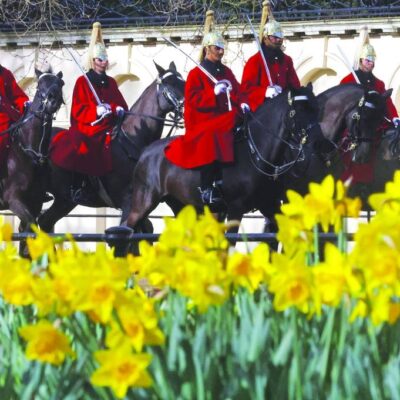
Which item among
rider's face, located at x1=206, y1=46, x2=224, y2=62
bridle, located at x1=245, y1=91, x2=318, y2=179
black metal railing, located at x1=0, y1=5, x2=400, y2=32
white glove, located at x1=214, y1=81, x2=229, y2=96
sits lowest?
bridle, located at x1=245, y1=91, x2=318, y2=179

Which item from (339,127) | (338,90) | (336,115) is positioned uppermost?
(338,90)

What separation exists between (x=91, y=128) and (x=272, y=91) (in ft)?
8.25

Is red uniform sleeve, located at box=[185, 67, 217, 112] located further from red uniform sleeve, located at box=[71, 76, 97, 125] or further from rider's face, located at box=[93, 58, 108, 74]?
rider's face, located at box=[93, 58, 108, 74]

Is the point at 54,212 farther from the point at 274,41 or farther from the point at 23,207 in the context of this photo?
the point at 274,41

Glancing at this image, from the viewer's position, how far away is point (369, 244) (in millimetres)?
4527

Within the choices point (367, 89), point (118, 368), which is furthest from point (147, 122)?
point (118, 368)

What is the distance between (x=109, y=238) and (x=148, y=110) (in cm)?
870

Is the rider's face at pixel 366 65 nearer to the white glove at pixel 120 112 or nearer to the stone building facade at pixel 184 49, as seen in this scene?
the white glove at pixel 120 112

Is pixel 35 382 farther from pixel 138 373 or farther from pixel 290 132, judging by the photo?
pixel 290 132

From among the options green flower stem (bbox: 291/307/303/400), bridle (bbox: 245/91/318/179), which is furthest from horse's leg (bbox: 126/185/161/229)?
green flower stem (bbox: 291/307/303/400)

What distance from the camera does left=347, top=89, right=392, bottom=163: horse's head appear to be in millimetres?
13945

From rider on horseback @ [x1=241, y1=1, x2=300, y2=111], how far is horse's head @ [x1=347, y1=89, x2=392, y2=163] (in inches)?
44.2

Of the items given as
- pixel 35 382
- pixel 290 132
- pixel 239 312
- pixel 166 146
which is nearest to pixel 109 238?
pixel 239 312

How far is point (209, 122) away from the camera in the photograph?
14.3 metres
